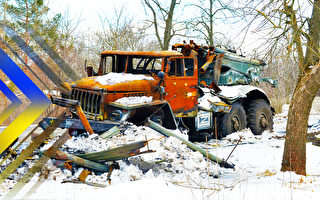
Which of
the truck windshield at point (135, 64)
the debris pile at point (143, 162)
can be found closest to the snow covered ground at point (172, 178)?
the debris pile at point (143, 162)

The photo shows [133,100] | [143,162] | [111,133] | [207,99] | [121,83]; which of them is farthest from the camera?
[207,99]

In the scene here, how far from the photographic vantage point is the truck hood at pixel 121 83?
24.1ft

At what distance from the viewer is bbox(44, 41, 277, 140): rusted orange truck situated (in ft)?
23.5

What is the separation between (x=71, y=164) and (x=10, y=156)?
174 centimetres

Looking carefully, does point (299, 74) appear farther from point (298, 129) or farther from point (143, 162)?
point (143, 162)

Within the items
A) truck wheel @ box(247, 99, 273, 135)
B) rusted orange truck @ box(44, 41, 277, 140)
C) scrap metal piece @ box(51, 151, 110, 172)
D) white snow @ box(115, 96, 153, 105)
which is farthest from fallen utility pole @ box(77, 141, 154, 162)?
truck wheel @ box(247, 99, 273, 135)

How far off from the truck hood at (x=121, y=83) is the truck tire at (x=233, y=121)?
2951 mm

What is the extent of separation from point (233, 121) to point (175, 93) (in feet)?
9.44

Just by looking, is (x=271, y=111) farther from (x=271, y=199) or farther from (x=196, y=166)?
(x=271, y=199)

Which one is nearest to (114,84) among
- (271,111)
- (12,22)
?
(271,111)

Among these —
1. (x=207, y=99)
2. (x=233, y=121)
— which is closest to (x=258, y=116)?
(x=233, y=121)

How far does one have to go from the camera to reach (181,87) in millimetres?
8594

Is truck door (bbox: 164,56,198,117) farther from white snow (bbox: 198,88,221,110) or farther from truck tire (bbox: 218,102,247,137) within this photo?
truck tire (bbox: 218,102,247,137)

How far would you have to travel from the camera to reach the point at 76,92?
25.5 ft
